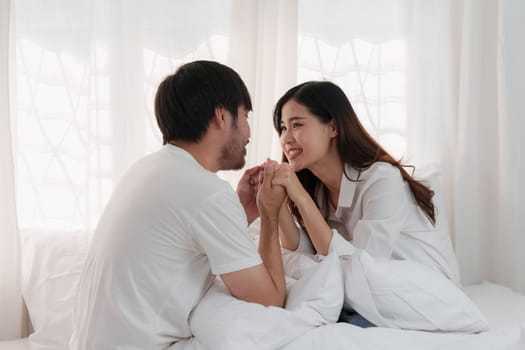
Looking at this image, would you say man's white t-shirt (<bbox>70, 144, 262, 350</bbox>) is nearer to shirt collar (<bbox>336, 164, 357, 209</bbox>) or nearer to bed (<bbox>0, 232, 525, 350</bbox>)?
bed (<bbox>0, 232, 525, 350</bbox>)

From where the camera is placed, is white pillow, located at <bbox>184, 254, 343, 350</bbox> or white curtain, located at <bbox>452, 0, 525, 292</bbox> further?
white curtain, located at <bbox>452, 0, 525, 292</bbox>

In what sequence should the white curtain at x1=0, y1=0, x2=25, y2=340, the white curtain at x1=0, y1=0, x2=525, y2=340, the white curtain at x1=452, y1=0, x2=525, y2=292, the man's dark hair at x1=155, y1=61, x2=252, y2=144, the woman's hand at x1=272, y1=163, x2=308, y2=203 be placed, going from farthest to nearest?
1. the white curtain at x1=452, y1=0, x2=525, y2=292
2. the white curtain at x1=0, y1=0, x2=525, y2=340
3. the white curtain at x1=0, y1=0, x2=25, y2=340
4. the woman's hand at x1=272, y1=163, x2=308, y2=203
5. the man's dark hair at x1=155, y1=61, x2=252, y2=144

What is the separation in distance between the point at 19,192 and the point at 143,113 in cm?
49

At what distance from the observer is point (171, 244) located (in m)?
1.41

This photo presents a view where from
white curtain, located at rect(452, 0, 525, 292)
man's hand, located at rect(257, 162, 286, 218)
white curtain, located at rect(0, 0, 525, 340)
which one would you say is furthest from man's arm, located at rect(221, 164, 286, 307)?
white curtain, located at rect(452, 0, 525, 292)

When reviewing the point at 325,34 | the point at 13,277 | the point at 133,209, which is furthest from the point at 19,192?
the point at 325,34

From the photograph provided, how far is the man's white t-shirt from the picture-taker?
1386 mm

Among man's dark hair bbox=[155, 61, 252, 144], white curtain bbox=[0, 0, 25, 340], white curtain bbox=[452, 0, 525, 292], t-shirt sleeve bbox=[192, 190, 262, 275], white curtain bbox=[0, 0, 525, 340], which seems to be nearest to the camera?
t-shirt sleeve bbox=[192, 190, 262, 275]

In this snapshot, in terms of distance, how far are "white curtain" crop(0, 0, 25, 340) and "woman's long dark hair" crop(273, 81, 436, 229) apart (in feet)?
2.90

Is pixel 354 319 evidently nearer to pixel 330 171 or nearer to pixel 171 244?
pixel 171 244

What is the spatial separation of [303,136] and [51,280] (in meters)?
0.91

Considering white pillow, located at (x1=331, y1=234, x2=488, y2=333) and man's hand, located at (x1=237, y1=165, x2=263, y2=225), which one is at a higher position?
man's hand, located at (x1=237, y1=165, x2=263, y2=225)

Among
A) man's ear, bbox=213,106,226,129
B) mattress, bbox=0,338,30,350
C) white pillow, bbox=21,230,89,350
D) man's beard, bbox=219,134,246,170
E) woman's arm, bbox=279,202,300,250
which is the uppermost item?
man's ear, bbox=213,106,226,129

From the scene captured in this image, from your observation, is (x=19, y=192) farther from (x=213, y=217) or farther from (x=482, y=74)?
(x=482, y=74)
